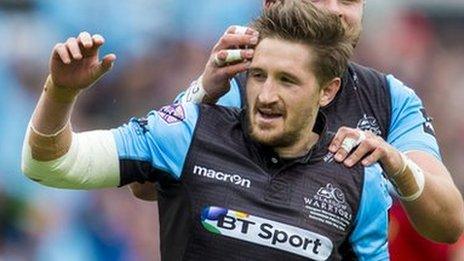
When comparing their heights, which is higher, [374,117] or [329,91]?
[329,91]

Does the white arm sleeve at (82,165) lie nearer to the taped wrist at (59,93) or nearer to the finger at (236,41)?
the taped wrist at (59,93)

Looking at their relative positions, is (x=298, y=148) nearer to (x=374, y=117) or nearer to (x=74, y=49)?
A: (x=374, y=117)

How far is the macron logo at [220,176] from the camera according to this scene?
5184 mm

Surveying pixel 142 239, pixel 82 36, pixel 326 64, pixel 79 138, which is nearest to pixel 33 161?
pixel 79 138

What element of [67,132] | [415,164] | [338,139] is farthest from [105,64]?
[415,164]

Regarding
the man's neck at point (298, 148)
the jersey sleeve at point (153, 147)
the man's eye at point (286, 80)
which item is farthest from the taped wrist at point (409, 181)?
the jersey sleeve at point (153, 147)

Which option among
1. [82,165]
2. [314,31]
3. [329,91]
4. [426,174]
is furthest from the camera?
[426,174]

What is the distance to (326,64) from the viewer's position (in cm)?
529

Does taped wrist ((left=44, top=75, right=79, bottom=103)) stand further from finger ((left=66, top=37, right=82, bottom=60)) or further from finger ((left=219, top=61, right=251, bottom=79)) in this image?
finger ((left=219, top=61, right=251, bottom=79))

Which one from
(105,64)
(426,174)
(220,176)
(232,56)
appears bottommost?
(426,174)

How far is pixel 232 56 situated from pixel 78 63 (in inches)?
25.4

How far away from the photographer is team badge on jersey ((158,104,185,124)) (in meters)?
5.23

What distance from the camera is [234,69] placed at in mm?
5324

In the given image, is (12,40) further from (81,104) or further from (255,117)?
(255,117)
